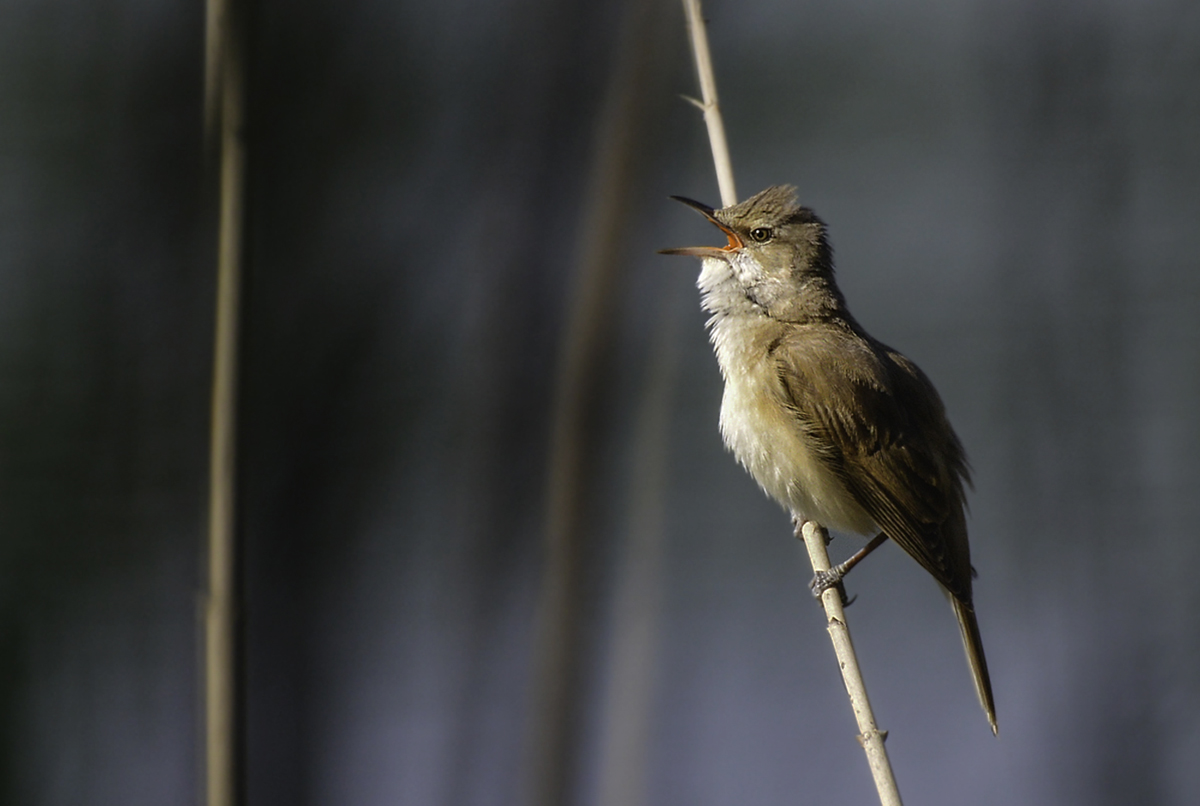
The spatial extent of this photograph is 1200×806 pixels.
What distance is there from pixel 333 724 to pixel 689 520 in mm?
4465

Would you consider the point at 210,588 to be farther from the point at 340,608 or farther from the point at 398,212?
the point at 398,212

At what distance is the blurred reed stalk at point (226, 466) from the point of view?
4.84ft

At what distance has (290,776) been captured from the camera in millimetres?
2721

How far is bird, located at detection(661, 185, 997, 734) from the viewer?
10.1 feet

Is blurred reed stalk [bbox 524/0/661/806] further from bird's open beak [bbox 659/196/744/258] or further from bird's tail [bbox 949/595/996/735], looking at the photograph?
bird's tail [bbox 949/595/996/735]

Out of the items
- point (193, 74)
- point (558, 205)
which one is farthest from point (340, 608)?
point (193, 74)

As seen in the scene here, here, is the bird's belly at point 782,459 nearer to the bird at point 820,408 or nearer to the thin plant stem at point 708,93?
the bird at point 820,408

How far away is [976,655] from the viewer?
9.53 ft

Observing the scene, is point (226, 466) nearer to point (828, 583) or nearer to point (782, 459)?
point (828, 583)

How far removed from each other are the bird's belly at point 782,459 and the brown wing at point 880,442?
4cm

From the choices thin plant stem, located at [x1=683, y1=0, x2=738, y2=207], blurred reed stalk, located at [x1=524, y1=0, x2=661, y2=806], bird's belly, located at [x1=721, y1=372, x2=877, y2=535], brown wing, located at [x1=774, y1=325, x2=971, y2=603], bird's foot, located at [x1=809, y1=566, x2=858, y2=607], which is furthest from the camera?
bird's belly, located at [x1=721, y1=372, x2=877, y2=535]

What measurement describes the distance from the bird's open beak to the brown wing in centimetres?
35

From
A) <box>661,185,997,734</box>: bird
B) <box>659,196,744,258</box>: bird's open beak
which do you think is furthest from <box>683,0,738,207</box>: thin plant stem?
<box>659,196,744,258</box>: bird's open beak

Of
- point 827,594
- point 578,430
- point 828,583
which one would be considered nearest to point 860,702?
point 827,594
